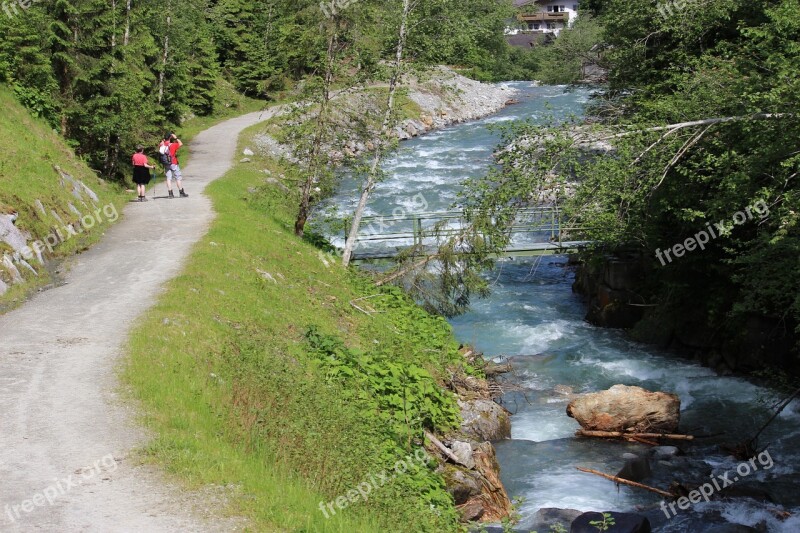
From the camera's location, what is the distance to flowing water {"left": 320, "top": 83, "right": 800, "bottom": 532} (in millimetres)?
11938

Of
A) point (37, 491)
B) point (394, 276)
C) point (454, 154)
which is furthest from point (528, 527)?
Answer: point (454, 154)

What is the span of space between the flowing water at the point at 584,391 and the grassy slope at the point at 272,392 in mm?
2258

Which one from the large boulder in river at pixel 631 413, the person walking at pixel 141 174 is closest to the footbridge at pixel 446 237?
the large boulder in river at pixel 631 413

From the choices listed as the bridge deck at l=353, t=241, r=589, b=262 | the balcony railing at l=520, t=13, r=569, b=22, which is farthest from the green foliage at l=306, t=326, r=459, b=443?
the balcony railing at l=520, t=13, r=569, b=22

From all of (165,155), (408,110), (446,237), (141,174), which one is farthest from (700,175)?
(408,110)

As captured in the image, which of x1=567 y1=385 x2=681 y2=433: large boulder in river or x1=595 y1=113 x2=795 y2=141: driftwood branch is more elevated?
x1=595 y1=113 x2=795 y2=141: driftwood branch

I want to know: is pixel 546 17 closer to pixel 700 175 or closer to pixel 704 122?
pixel 700 175

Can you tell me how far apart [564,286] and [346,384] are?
14328mm

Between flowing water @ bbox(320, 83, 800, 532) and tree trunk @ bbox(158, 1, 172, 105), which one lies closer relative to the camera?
flowing water @ bbox(320, 83, 800, 532)

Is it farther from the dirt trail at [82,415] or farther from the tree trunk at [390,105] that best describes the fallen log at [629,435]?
the dirt trail at [82,415]

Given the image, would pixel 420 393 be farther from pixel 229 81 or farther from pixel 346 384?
pixel 229 81

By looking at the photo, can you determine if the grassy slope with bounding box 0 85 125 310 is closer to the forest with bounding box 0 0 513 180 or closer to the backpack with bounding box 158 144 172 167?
the forest with bounding box 0 0 513 180

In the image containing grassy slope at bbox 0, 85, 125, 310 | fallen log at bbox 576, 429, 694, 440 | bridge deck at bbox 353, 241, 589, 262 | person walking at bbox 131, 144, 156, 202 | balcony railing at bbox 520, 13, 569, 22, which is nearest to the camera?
fallen log at bbox 576, 429, 694, 440

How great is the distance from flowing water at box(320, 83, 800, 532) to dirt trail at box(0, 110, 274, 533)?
5844 millimetres
